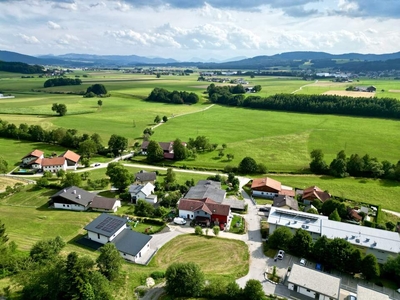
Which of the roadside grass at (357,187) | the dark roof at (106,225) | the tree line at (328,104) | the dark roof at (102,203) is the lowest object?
the roadside grass at (357,187)

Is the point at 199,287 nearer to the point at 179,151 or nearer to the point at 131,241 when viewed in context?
the point at 131,241

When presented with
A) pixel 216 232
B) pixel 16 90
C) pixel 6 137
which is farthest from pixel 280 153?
pixel 16 90

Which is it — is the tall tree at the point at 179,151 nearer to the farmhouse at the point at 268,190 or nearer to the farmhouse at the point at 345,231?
the farmhouse at the point at 268,190

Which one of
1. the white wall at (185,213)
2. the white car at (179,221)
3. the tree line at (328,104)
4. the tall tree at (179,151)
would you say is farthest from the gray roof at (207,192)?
the tree line at (328,104)

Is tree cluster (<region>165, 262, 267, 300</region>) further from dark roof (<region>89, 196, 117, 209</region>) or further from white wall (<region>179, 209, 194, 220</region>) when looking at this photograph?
dark roof (<region>89, 196, 117, 209</region>)

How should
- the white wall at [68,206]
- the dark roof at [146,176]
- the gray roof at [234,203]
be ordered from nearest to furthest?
the white wall at [68,206] → the gray roof at [234,203] → the dark roof at [146,176]

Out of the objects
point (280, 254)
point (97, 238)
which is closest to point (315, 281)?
point (280, 254)
